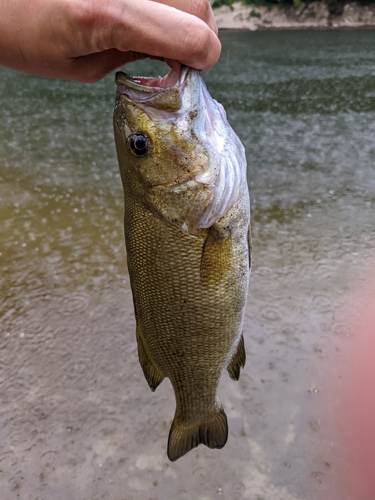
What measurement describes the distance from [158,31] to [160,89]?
0.17 meters

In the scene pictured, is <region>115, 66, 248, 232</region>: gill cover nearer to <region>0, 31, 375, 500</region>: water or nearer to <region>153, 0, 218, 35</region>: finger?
<region>153, 0, 218, 35</region>: finger

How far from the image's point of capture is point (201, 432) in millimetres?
1731

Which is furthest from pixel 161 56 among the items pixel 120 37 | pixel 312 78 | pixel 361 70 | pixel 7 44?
pixel 361 70

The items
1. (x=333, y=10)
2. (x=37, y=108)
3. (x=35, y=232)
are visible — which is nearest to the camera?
(x=35, y=232)

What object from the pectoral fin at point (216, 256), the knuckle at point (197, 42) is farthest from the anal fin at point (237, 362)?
the knuckle at point (197, 42)

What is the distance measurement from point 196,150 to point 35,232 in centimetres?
368

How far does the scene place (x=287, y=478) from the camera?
241cm

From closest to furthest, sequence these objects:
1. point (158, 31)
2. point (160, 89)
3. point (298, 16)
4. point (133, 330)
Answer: point (158, 31), point (160, 89), point (133, 330), point (298, 16)

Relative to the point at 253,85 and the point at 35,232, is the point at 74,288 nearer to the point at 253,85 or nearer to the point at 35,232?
the point at 35,232

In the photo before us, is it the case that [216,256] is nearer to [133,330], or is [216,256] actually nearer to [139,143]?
[139,143]

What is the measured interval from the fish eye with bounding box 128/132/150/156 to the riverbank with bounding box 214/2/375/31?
115ft

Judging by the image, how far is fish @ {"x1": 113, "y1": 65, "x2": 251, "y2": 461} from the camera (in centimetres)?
129

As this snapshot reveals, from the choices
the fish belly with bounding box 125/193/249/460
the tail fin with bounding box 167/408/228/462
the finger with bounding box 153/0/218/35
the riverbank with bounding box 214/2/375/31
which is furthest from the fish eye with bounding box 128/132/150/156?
the riverbank with bounding box 214/2/375/31

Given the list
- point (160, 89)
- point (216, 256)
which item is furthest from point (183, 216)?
point (160, 89)
